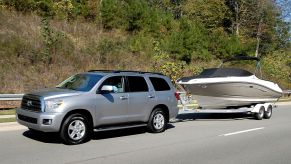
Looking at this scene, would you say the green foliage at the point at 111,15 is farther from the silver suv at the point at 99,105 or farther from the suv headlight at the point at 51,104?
the suv headlight at the point at 51,104

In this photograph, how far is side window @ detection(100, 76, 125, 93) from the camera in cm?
1180

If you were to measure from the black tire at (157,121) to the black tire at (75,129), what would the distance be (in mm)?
2425

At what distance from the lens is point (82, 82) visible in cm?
1162

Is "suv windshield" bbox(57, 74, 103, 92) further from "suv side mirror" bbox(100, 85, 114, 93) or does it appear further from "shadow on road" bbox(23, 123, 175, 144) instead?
"shadow on road" bbox(23, 123, 175, 144)

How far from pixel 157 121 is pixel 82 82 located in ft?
9.30

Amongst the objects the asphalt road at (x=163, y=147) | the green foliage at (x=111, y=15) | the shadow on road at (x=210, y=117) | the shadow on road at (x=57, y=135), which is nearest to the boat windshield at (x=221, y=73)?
the shadow on road at (x=210, y=117)

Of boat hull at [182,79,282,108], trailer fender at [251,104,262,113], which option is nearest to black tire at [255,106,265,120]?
trailer fender at [251,104,262,113]

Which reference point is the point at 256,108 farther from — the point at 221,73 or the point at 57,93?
the point at 57,93

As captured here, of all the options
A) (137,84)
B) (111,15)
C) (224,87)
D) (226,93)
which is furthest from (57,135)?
(111,15)

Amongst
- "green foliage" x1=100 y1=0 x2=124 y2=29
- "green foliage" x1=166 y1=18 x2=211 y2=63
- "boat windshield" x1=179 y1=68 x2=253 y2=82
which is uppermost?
"green foliage" x1=100 y1=0 x2=124 y2=29

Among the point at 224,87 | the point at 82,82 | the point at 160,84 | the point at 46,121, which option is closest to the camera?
the point at 46,121

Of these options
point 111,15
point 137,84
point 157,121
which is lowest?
point 157,121

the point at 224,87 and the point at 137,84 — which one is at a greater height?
the point at 137,84

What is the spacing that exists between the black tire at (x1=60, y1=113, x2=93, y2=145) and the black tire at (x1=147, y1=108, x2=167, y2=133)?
2.42 meters
